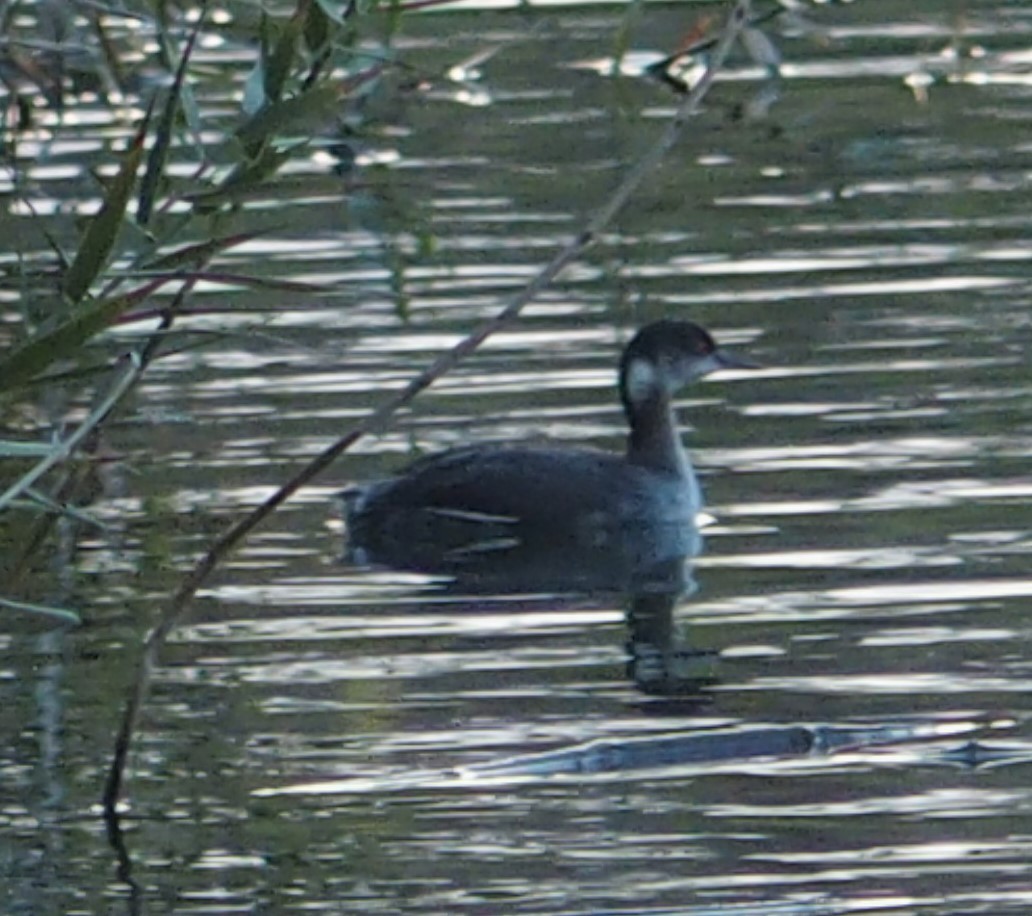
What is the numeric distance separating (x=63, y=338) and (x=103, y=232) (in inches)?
8.7

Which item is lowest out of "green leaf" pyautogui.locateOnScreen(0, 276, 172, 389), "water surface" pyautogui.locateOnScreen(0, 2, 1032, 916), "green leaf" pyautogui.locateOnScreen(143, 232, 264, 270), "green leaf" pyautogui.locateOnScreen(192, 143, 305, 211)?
"water surface" pyautogui.locateOnScreen(0, 2, 1032, 916)

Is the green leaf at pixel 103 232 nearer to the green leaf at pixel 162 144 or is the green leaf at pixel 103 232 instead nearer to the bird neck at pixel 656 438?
the green leaf at pixel 162 144

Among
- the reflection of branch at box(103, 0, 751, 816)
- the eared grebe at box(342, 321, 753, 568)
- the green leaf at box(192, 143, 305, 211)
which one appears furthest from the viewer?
the eared grebe at box(342, 321, 753, 568)

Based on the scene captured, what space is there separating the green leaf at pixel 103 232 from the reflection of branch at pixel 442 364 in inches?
23.5

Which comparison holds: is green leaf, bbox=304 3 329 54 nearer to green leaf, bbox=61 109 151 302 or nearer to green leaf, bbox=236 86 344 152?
green leaf, bbox=236 86 344 152

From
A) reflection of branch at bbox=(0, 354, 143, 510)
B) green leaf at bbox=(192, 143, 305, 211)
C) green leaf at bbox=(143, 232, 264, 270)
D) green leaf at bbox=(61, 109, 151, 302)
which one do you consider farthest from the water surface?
reflection of branch at bbox=(0, 354, 143, 510)

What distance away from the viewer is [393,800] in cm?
835

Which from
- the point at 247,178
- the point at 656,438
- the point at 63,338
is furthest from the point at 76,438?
the point at 656,438

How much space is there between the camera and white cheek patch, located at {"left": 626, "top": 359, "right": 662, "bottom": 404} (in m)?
12.5

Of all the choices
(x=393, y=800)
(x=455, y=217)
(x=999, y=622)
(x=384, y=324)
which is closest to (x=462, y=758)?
(x=393, y=800)

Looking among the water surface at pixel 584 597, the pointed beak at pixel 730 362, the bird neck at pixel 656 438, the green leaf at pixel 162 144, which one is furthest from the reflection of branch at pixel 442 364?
the pointed beak at pixel 730 362

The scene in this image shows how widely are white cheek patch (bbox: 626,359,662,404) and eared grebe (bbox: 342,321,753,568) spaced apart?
122mm

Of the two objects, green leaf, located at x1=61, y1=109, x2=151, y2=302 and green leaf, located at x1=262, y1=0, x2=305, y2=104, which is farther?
green leaf, located at x1=262, y1=0, x2=305, y2=104

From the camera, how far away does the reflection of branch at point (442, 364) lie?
22.4 ft
